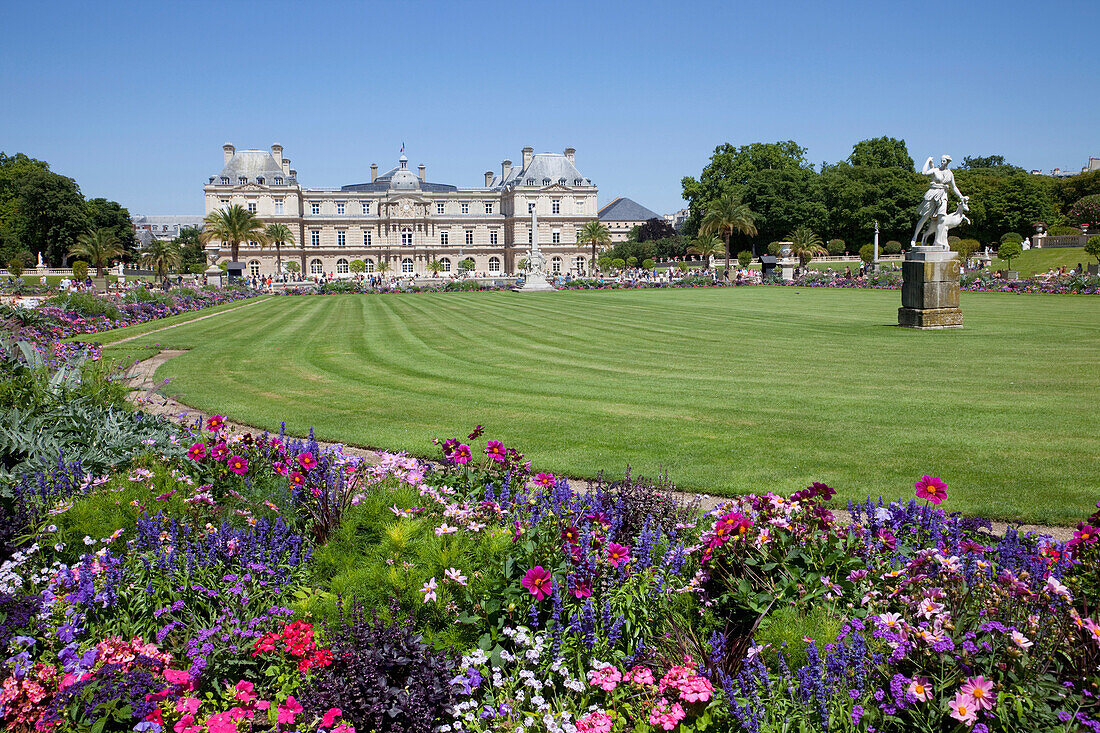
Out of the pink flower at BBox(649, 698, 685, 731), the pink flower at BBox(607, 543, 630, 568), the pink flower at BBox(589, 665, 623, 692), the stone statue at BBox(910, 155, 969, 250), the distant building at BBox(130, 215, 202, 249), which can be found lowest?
the pink flower at BBox(649, 698, 685, 731)

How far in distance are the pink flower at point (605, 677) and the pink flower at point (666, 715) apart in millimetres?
185

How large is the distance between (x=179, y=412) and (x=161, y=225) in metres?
139

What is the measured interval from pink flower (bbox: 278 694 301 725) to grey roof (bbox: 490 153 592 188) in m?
95.6

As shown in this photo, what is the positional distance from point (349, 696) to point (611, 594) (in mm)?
1249

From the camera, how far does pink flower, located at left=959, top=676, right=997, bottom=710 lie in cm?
262

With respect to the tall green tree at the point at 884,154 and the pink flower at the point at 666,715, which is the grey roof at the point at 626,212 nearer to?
the tall green tree at the point at 884,154

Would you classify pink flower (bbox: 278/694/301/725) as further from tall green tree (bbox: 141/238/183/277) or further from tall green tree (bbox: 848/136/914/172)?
tall green tree (bbox: 848/136/914/172)

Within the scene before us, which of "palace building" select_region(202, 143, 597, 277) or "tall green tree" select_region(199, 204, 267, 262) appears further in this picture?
"palace building" select_region(202, 143, 597, 277)

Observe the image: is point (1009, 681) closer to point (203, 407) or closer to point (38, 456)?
point (38, 456)

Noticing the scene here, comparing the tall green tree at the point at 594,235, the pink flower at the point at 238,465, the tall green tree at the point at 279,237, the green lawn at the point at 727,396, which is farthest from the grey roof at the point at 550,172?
the pink flower at the point at 238,465

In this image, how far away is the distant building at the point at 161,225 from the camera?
124188 millimetres

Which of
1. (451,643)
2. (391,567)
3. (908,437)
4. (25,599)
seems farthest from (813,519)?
(908,437)

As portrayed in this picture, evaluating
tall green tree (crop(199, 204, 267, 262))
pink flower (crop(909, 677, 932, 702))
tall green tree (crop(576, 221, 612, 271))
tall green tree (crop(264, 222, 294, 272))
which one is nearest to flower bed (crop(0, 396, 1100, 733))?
pink flower (crop(909, 677, 932, 702))

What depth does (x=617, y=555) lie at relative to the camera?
348 cm
